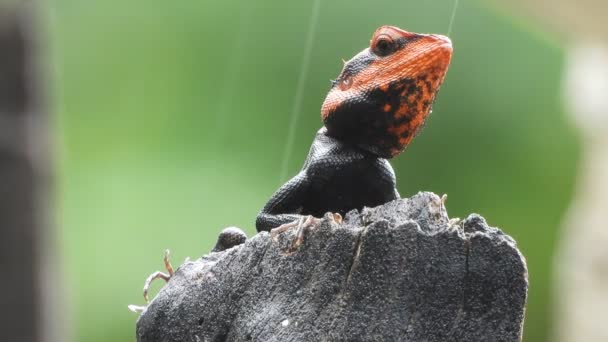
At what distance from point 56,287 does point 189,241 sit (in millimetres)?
4604

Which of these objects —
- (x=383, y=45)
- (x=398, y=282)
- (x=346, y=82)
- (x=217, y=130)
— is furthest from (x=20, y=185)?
(x=217, y=130)

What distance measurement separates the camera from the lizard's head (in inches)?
111

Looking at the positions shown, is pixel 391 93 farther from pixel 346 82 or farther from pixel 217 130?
pixel 217 130

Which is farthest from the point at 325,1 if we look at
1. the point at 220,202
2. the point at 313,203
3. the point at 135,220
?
the point at 313,203

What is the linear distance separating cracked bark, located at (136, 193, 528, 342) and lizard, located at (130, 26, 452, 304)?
0.38 metres

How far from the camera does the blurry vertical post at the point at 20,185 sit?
5527 millimetres

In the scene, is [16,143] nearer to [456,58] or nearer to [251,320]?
[251,320]

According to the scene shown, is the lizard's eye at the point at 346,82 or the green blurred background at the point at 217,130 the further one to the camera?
the green blurred background at the point at 217,130

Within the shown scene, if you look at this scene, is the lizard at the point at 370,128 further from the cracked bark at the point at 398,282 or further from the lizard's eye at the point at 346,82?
the cracked bark at the point at 398,282

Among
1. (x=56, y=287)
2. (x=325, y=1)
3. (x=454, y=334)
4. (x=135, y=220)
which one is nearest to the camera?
(x=454, y=334)

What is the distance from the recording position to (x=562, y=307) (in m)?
11.9

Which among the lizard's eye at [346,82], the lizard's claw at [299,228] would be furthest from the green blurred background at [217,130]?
the lizard's claw at [299,228]

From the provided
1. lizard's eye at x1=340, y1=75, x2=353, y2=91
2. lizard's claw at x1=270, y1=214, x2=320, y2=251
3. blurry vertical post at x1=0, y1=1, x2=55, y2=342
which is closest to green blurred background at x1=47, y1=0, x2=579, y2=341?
blurry vertical post at x1=0, y1=1, x2=55, y2=342

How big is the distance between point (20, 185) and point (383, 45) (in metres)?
3.38
